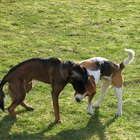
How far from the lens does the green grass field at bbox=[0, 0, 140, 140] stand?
639 cm

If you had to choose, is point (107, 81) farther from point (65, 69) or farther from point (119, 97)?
point (65, 69)

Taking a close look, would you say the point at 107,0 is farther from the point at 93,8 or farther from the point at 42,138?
the point at 42,138

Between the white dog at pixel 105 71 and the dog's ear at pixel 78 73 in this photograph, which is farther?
the white dog at pixel 105 71

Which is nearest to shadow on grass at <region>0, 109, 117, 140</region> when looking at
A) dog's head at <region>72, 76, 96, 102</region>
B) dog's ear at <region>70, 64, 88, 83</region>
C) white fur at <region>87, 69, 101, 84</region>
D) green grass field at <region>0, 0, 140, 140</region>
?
green grass field at <region>0, 0, 140, 140</region>

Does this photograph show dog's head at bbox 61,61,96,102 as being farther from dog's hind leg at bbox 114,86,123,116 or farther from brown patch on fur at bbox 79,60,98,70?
dog's hind leg at bbox 114,86,123,116

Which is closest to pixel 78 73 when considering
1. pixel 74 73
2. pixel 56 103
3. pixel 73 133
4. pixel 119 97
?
pixel 74 73

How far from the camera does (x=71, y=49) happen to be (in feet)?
32.8

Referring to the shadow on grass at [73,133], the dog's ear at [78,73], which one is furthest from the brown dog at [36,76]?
the shadow on grass at [73,133]

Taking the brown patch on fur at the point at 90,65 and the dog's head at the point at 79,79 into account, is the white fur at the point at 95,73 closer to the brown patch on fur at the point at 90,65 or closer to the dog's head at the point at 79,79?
the brown patch on fur at the point at 90,65

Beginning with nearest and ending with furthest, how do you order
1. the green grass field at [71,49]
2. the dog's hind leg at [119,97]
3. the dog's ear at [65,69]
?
1. the dog's ear at [65,69]
2. the green grass field at [71,49]
3. the dog's hind leg at [119,97]

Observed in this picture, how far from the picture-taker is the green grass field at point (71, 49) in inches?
252

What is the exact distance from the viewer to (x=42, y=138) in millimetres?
6125

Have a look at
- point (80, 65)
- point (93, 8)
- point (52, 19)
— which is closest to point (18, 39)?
point (52, 19)

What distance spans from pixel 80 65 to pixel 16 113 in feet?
4.11
